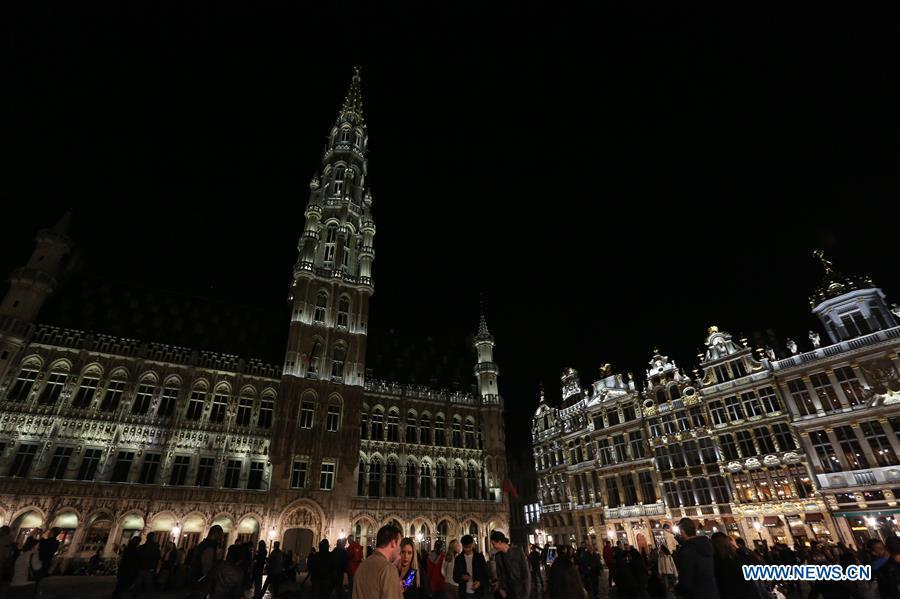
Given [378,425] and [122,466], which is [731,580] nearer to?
[378,425]

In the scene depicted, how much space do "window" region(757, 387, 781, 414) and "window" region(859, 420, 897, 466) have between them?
4.72 m

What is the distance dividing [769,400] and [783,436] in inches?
106

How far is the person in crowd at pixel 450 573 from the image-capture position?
8.22m

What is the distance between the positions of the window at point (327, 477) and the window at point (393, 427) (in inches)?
251

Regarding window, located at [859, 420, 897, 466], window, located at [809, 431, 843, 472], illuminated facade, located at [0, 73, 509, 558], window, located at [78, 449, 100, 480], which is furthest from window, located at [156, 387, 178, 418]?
window, located at [859, 420, 897, 466]

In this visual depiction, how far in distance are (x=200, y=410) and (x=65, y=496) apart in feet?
27.5

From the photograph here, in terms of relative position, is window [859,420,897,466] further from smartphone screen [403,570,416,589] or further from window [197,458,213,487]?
window [197,458,213,487]

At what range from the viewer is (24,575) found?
820 cm

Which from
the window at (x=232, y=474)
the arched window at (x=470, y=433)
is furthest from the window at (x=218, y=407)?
the arched window at (x=470, y=433)

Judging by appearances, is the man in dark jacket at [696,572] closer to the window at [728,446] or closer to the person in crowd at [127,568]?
the person in crowd at [127,568]

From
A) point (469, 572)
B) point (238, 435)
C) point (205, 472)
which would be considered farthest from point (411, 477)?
point (469, 572)

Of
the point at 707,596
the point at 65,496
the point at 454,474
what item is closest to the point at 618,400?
the point at 454,474

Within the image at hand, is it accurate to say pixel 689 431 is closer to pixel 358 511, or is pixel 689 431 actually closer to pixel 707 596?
pixel 358 511

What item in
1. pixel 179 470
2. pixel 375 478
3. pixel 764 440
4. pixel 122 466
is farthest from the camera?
pixel 375 478
